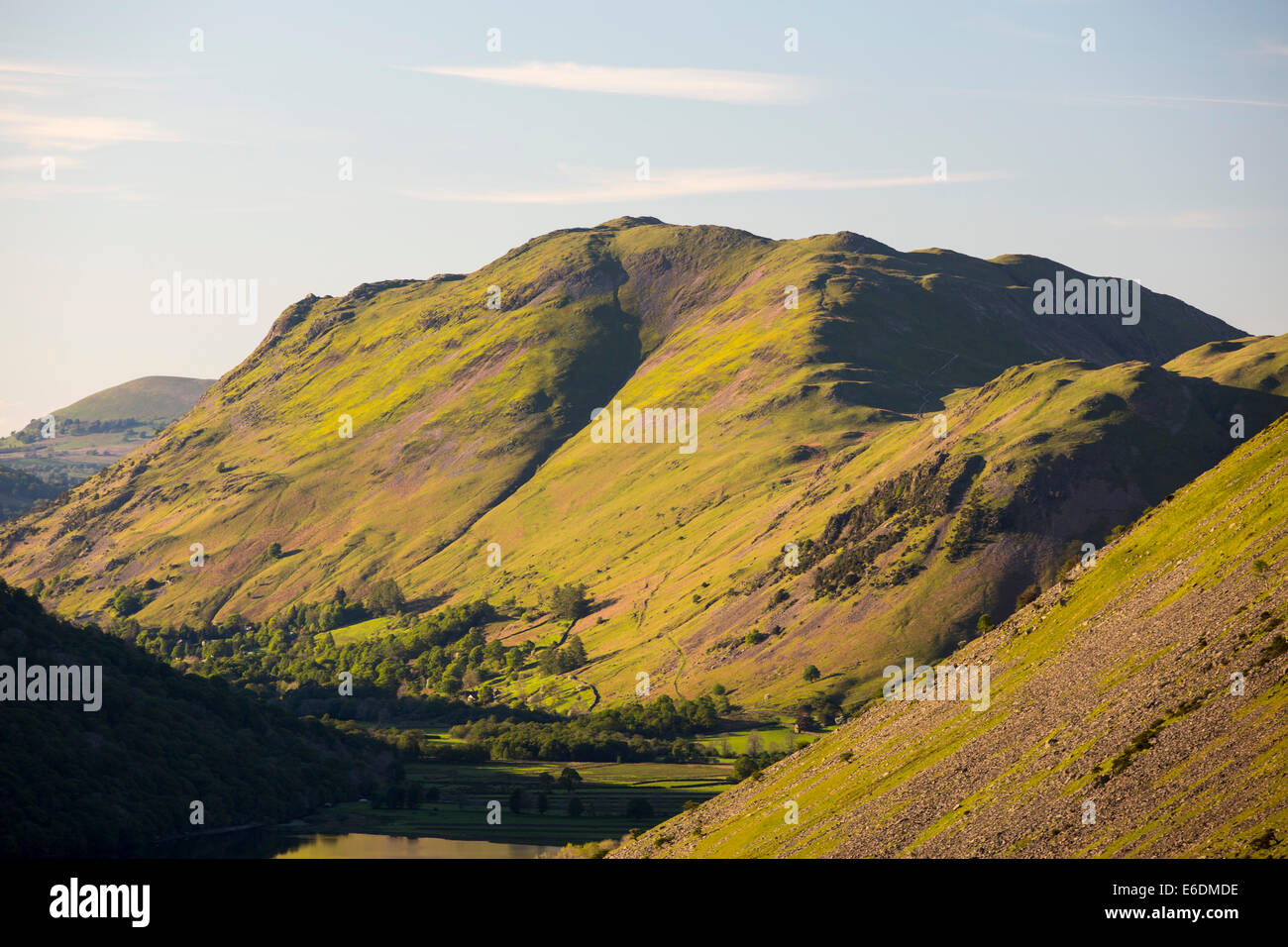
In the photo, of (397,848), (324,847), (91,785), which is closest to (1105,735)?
(397,848)

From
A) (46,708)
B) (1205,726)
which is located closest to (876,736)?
(1205,726)

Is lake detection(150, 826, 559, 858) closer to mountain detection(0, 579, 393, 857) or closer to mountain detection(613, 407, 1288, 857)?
mountain detection(0, 579, 393, 857)

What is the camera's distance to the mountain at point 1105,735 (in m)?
76.9

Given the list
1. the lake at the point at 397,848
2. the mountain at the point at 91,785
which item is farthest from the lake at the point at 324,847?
the mountain at the point at 91,785

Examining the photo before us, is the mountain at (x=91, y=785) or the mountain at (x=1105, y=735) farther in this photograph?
the mountain at (x=91, y=785)

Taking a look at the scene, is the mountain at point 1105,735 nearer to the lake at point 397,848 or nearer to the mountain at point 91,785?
the lake at point 397,848

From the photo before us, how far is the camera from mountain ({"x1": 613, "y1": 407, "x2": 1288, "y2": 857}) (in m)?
76.9

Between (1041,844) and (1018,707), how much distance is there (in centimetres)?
2473

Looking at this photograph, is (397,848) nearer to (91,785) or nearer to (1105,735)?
(91,785)

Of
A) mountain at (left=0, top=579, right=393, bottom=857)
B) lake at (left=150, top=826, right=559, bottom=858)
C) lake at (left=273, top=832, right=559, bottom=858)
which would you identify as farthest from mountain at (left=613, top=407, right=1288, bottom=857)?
mountain at (left=0, top=579, right=393, bottom=857)

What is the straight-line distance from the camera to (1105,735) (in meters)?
90.8
